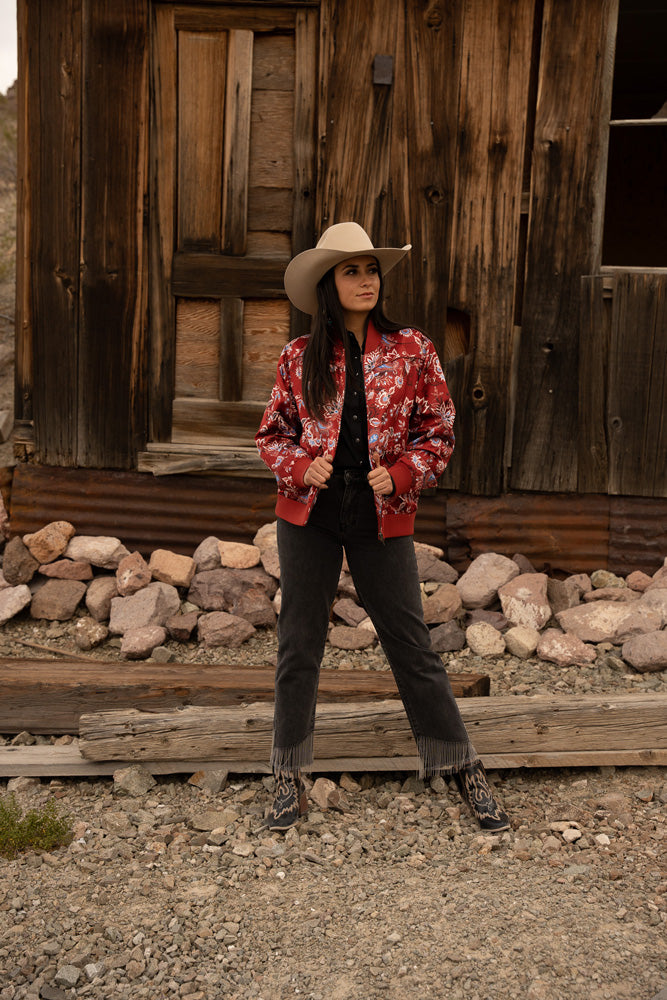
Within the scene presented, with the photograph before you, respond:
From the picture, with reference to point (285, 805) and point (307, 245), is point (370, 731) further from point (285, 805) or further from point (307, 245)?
point (307, 245)

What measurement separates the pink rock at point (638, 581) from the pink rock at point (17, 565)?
3515 mm

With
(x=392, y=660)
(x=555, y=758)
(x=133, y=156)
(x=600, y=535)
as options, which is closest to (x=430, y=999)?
(x=392, y=660)

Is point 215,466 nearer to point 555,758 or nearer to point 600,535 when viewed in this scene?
point 600,535

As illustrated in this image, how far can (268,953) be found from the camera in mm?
2719

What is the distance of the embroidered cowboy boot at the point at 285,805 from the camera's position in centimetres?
344

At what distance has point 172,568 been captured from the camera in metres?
5.62

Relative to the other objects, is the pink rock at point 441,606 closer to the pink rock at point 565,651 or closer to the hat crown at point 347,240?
the pink rock at point 565,651

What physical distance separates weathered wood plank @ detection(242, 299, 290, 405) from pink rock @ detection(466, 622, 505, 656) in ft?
6.19

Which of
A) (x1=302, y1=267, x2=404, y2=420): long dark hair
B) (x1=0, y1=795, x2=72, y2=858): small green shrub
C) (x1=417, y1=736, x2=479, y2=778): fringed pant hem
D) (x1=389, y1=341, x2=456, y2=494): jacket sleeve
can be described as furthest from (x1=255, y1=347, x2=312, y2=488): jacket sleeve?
(x1=0, y1=795, x2=72, y2=858): small green shrub

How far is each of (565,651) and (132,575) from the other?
2467 millimetres

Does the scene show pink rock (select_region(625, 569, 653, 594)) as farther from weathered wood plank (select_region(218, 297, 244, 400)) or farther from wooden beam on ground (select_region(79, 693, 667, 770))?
weathered wood plank (select_region(218, 297, 244, 400))

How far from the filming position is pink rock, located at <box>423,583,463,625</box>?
530 centimetres

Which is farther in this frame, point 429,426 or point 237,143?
point 237,143

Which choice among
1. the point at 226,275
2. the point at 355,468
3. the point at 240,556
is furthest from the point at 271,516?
the point at 355,468
